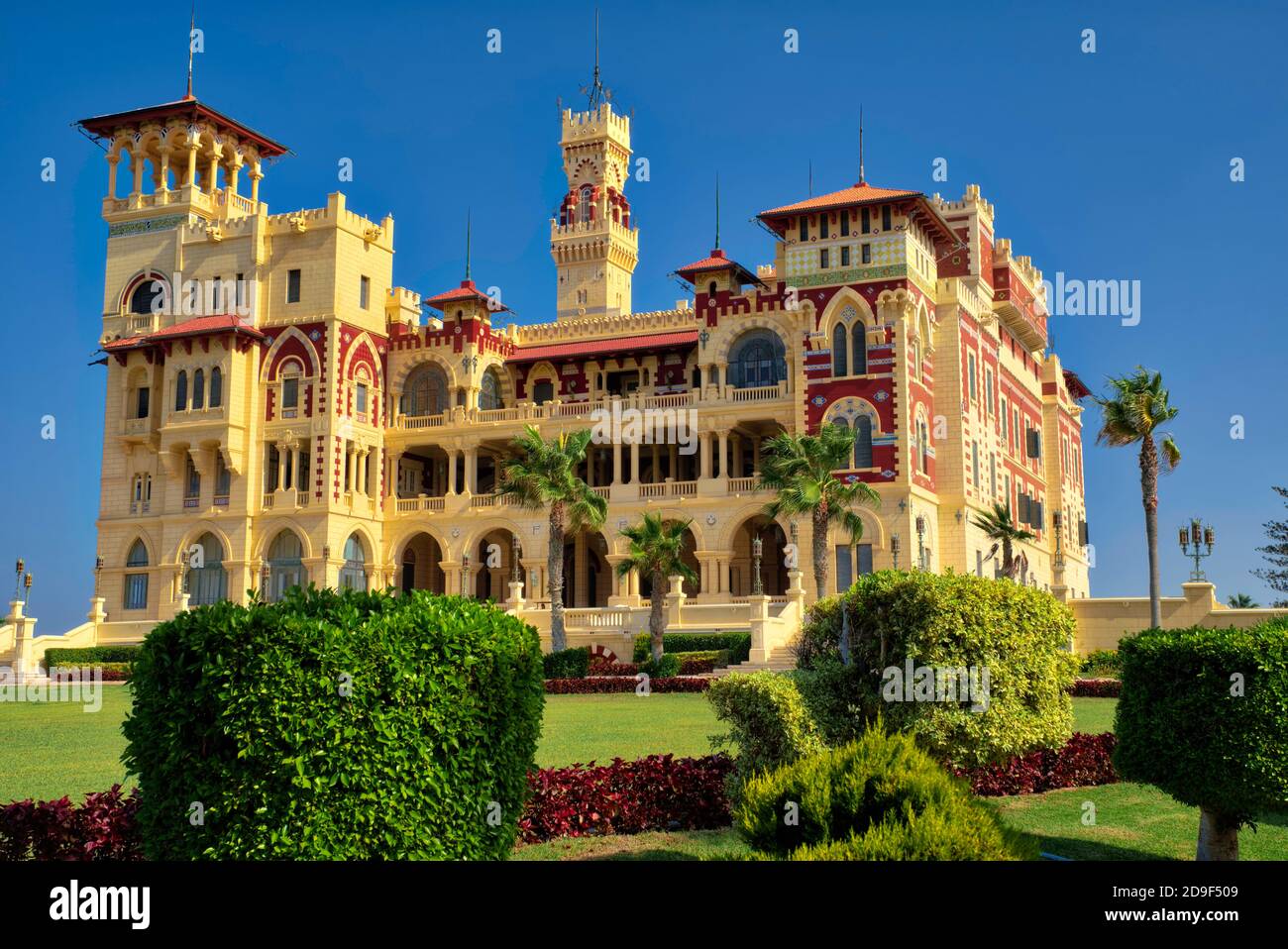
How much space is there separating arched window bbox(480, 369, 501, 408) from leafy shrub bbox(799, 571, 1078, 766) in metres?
49.1

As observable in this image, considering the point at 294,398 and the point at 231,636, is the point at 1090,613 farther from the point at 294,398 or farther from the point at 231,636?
the point at 231,636

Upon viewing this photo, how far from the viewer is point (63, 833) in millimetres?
13297

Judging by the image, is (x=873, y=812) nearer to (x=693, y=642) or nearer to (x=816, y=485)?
(x=816, y=485)

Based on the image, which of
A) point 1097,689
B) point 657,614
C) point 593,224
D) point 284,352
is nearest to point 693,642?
point 657,614

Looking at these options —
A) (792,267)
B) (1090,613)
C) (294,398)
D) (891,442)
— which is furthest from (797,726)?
(294,398)

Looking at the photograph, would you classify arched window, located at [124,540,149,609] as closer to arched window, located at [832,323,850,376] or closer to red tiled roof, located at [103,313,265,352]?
red tiled roof, located at [103,313,265,352]

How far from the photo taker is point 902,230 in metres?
54.1

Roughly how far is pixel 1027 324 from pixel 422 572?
34042mm

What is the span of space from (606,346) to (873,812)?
180 feet

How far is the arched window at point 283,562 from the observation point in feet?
196

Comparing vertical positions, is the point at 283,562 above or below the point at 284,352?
below

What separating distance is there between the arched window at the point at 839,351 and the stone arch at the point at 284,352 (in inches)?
934
